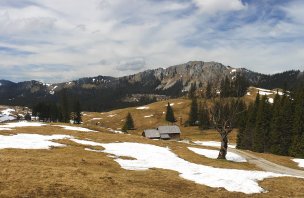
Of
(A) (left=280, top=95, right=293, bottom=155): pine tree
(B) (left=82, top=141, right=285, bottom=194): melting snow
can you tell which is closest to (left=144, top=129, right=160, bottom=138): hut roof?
(A) (left=280, top=95, right=293, bottom=155): pine tree

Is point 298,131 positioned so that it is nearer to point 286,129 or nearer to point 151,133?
point 286,129

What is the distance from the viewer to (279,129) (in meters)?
96.7

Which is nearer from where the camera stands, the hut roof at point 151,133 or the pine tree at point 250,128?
the pine tree at point 250,128

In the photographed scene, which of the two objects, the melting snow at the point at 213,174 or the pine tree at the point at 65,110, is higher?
the pine tree at the point at 65,110

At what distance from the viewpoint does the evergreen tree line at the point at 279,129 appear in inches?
3538

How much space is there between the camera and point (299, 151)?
86.2 metres

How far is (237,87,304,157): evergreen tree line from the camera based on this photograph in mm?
89875

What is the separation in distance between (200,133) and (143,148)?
124530mm

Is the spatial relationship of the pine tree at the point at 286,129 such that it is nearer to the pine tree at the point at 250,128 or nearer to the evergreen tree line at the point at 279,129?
the evergreen tree line at the point at 279,129

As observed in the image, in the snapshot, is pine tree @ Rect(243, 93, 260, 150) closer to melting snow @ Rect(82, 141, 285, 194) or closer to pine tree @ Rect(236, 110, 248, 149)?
pine tree @ Rect(236, 110, 248, 149)

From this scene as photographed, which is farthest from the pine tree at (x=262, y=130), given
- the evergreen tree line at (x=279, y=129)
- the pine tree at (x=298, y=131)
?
the pine tree at (x=298, y=131)

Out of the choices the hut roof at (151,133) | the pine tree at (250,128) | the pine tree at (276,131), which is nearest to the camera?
the pine tree at (276,131)

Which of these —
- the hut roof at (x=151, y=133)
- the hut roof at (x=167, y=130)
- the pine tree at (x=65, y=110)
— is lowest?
the hut roof at (x=151, y=133)

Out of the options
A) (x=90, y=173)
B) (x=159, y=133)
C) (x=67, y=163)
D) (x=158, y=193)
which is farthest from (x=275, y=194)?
(x=159, y=133)
